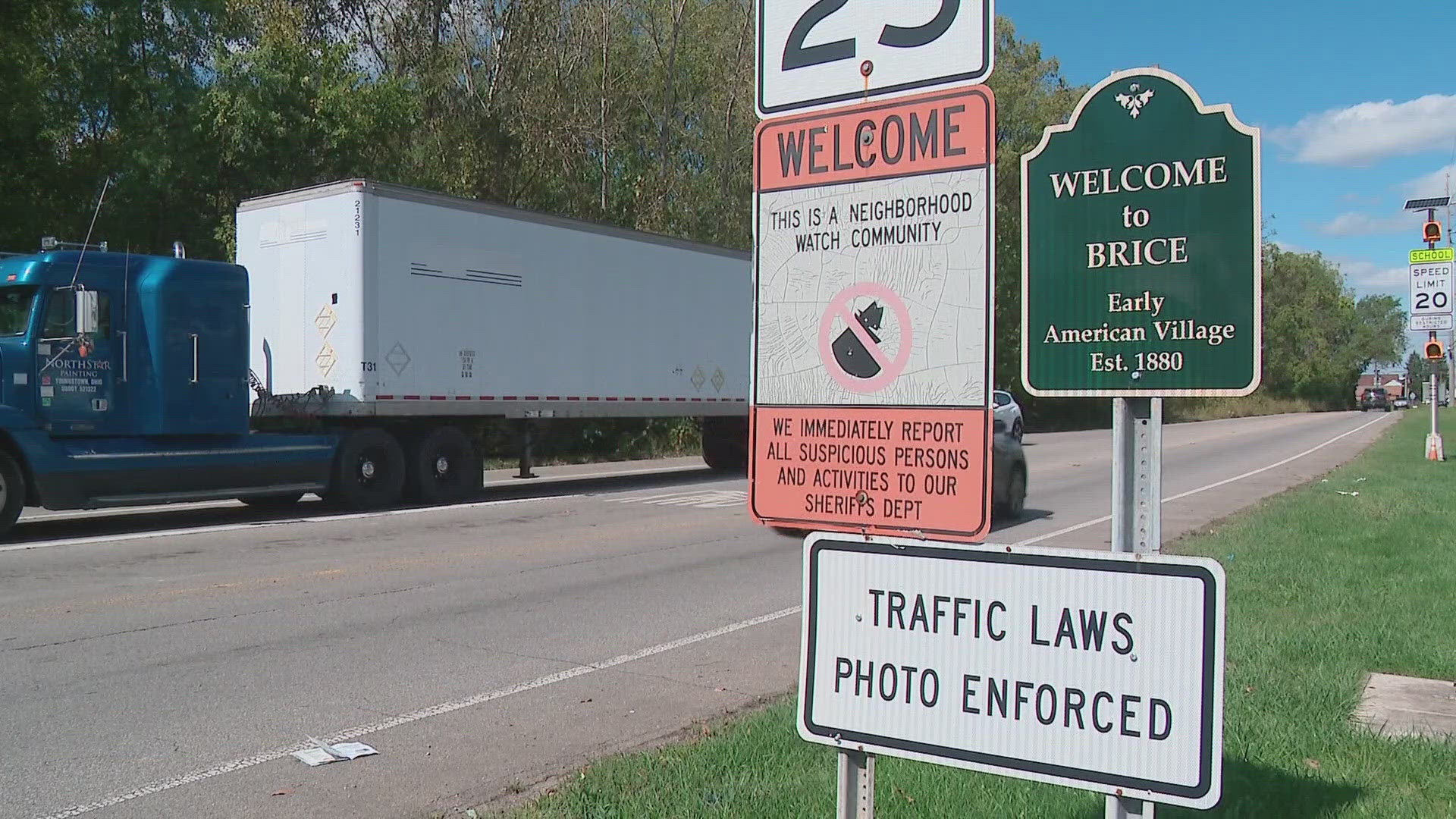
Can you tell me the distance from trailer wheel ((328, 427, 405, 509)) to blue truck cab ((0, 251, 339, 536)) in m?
0.43

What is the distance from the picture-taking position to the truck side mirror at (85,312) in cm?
1305

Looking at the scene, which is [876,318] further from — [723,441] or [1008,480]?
[723,441]

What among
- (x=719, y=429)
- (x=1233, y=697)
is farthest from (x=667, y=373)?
(x=1233, y=697)

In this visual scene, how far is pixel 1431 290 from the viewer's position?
21984 millimetres

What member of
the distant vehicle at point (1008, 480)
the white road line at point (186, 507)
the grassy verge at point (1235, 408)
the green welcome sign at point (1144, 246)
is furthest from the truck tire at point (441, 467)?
the grassy verge at point (1235, 408)

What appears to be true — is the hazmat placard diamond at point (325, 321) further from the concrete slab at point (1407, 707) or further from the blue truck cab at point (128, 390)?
the concrete slab at point (1407, 707)

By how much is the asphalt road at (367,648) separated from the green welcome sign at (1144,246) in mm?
3152

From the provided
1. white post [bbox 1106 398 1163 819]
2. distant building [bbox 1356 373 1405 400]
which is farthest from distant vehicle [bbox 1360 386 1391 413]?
white post [bbox 1106 398 1163 819]

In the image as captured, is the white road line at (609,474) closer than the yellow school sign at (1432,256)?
Yes

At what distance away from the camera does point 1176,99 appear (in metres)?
3.69

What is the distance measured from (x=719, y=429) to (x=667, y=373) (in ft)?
10.7

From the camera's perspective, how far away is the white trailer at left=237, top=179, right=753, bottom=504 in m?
15.8

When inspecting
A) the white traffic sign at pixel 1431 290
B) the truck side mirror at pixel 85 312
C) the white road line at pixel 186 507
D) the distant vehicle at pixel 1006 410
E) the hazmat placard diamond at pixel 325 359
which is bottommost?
the white road line at pixel 186 507

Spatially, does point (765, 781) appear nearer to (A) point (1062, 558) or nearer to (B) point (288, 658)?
(A) point (1062, 558)
